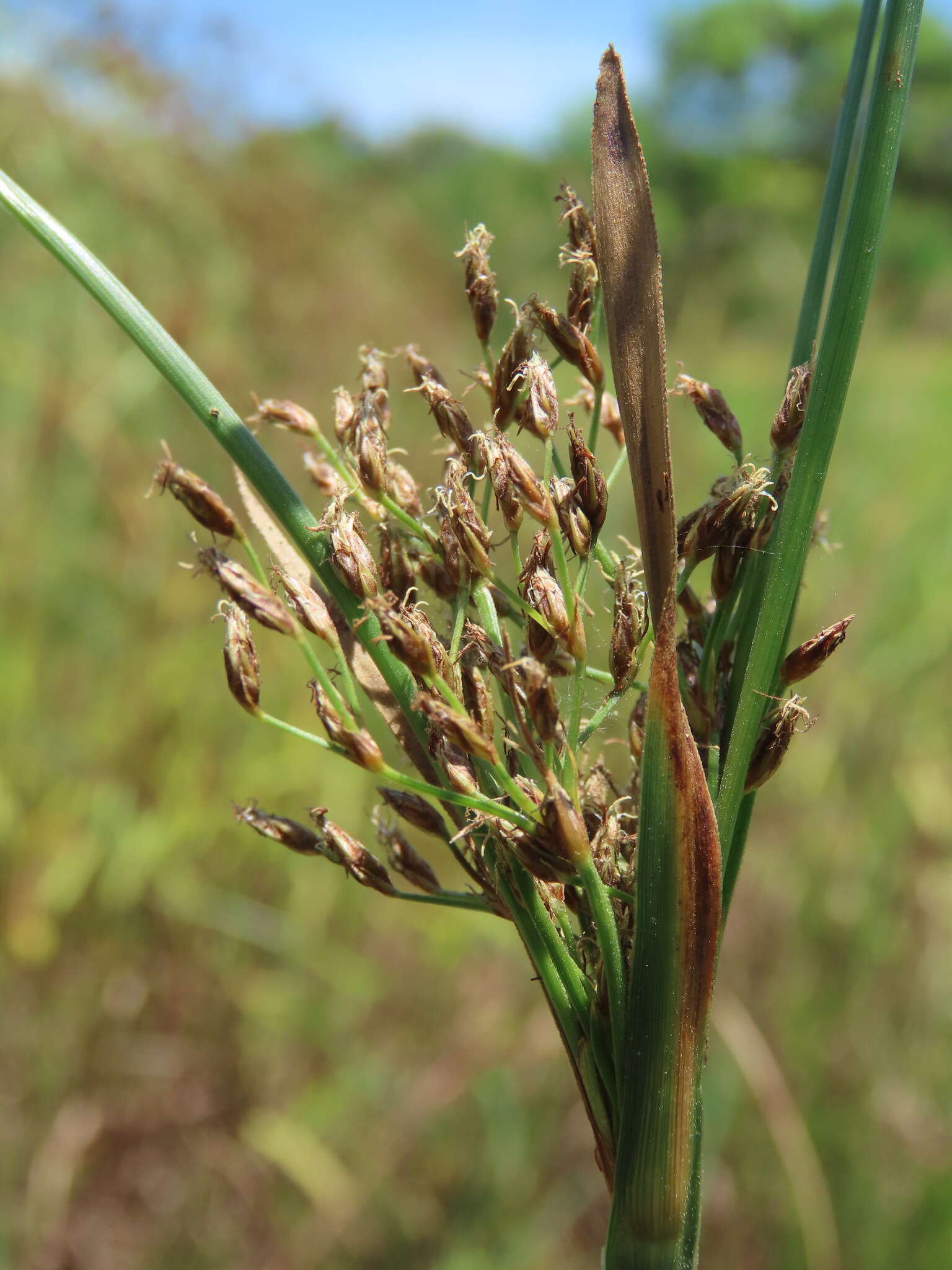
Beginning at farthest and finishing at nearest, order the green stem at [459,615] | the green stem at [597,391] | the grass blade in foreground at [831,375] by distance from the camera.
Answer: the green stem at [597,391] < the green stem at [459,615] < the grass blade in foreground at [831,375]

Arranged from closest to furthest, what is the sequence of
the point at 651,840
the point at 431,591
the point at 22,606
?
1. the point at 651,840
2. the point at 431,591
3. the point at 22,606

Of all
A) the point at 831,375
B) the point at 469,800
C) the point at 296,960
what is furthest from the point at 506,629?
the point at 296,960

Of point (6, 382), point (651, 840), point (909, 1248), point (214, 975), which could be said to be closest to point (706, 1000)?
point (651, 840)

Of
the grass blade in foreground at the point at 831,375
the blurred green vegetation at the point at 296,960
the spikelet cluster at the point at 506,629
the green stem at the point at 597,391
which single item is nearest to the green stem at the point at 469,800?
the spikelet cluster at the point at 506,629

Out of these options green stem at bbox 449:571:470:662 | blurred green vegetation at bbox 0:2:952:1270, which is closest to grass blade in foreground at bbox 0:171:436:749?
green stem at bbox 449:571:470:662

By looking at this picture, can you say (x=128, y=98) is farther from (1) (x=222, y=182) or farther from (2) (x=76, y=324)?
(2) (x=76, y=324)

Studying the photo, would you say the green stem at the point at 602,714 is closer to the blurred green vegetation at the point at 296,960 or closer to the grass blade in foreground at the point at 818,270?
the grass blade in foreground at the point at 818,270

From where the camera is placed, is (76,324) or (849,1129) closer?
(849,1129)
